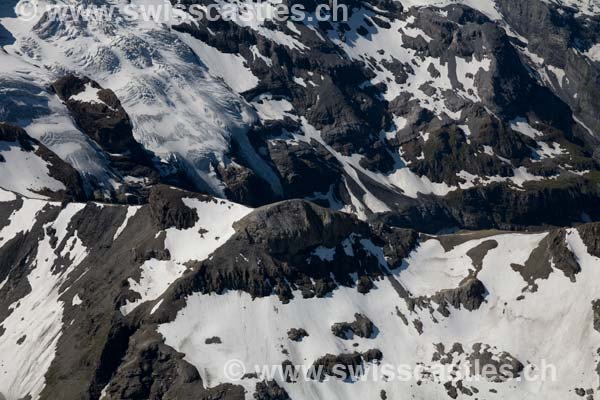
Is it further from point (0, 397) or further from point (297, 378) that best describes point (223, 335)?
point (0, 397)

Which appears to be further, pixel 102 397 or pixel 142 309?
pixel 142 309

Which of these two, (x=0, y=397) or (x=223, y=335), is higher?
(x=223, y=335)

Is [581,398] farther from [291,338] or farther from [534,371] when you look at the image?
[291,338]

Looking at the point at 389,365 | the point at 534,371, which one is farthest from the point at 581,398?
the point at 389,365

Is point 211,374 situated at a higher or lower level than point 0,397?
higher

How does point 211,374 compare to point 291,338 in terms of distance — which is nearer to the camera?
point 211,374

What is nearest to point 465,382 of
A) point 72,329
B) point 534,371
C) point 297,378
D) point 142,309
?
point 534,371

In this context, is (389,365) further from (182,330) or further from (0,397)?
(0,397)
